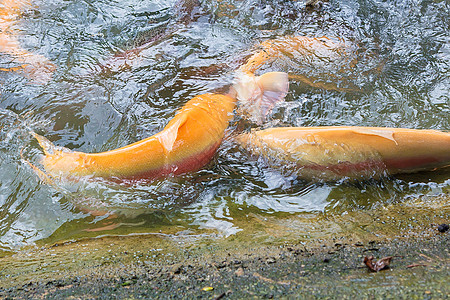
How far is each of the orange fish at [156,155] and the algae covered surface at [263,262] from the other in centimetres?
64

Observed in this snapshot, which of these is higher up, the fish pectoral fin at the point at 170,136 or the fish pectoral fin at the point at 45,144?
the fish pectoral fin at the point at 170,136

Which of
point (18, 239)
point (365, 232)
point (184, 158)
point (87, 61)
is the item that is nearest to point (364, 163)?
point (365, 232)

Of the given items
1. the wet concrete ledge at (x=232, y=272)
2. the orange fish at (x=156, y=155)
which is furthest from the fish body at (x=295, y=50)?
the wet concrete ledge at (x=232, y=272)

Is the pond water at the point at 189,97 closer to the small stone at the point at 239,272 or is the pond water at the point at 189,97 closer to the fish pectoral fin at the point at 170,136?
the fish pectoral fin at the point at 170,136

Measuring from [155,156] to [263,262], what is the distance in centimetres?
154

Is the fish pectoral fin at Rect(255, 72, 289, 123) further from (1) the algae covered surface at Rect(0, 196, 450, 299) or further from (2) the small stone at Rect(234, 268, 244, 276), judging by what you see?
(2) the small stone at Rect(234, 268, 244, 276)

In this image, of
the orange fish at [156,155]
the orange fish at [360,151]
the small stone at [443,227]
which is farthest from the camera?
the orange fish at [156,155]

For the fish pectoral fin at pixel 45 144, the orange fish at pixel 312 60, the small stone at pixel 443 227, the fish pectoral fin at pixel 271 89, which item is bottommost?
the fish pectoral fin at pixel 45 144

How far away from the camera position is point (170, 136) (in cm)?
Result: 364

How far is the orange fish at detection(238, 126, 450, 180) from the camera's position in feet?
10.9

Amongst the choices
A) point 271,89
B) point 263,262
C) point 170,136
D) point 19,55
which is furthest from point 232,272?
point 19,55

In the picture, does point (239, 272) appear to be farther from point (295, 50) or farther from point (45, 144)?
point (295, 50)

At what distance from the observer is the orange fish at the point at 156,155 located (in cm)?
348

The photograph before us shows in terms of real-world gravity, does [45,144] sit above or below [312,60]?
below
